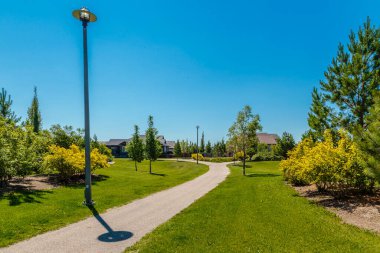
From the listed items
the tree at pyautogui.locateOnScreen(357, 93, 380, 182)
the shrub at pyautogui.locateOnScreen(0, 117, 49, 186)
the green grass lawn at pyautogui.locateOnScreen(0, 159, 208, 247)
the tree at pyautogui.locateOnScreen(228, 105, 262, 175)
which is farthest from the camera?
the tree at pyautogui.locateOnScreen(228, 105, 262, 175)

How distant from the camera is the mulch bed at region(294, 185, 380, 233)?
1019 cm

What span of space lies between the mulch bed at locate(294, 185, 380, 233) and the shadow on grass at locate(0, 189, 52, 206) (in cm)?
1399

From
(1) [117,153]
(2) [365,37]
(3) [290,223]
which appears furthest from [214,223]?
(1) [117,153]

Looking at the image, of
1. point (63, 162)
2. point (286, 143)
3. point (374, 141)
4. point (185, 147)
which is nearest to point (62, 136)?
point (63, 162)

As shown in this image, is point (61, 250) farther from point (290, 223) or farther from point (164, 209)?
point (290, 223)

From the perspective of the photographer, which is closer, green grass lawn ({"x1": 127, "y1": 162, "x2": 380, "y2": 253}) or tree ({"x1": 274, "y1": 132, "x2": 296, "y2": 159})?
green grass lawn ({"x1": 127, "y1": 162, "x2": 380, "y2": 253})

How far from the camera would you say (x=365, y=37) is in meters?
17.0

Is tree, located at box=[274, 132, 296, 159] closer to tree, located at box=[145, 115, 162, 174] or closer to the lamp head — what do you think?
tree, located at box=[145, 115, 162, 174]

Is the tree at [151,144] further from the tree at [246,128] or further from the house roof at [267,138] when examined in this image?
the house roof at [267,138]

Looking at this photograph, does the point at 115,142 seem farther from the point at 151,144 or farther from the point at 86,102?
the point at 86,102

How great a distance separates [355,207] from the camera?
1250 cm

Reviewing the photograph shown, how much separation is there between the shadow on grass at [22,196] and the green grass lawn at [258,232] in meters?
7.83

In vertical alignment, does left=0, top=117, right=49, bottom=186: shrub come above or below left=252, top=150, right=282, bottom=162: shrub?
above

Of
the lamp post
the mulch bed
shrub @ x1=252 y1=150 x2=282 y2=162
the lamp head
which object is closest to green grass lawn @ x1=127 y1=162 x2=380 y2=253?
the mulch bed
